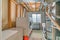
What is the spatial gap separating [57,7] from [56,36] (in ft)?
2.10

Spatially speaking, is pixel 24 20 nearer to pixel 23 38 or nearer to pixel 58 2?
pixel 23 38

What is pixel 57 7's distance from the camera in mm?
2490

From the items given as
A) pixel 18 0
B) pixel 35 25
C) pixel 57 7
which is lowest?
pixel 35 25

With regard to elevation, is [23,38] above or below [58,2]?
below

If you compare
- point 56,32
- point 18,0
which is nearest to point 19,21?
point 18,0

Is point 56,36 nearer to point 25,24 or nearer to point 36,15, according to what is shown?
point 25,24

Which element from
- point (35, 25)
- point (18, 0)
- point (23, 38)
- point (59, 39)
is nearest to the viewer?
point (59, 39)

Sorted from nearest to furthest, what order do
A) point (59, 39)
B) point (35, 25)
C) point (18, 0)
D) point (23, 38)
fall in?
point (59, 39) → point (23, 38) → point (18, 0) → point (35, 25)

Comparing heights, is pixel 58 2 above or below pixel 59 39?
above

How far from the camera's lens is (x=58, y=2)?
251cm

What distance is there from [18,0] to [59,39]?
392cm

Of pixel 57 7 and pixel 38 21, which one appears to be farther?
pixel 38 21

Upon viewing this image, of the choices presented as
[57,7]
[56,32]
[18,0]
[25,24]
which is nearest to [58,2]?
[57,7]

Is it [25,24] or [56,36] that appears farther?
[25,24]
